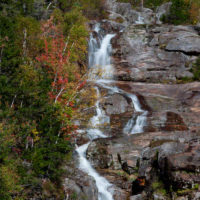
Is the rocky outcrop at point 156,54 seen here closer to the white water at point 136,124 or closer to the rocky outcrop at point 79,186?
the white water at point 136,124

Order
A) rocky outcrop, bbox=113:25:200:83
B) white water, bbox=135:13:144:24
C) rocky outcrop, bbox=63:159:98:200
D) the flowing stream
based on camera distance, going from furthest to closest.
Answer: white water, bbox=135:13:144:24 → rocky outcrop, bbox=113:25:200:83 → the flowing stream → rocky outcrop, bbox=63:159:98:200

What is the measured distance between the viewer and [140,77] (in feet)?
105

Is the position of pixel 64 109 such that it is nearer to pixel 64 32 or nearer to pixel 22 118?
pixel 22 118

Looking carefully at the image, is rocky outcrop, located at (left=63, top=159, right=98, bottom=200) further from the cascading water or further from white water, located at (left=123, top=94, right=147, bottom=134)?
white water, located at (left=123, top=94, right=147, bottom=134)

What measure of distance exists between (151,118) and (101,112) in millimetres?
Result: 4781

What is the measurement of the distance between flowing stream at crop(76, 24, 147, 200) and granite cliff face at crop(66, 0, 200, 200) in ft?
1.22

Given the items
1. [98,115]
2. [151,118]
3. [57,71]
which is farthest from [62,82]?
[151,118]

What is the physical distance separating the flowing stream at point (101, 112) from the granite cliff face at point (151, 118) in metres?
0.37

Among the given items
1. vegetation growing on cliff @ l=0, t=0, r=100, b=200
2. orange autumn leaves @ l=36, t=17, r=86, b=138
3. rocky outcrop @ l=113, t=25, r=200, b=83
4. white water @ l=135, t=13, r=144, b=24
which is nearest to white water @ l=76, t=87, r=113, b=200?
orange autumn leaves @ l=36, t=17, r=86, b=138

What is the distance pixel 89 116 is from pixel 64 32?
1082 centimetres

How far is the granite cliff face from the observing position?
41.1ft

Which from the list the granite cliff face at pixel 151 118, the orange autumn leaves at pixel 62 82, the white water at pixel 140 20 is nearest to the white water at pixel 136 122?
the granite cliff face at pixel 151 118

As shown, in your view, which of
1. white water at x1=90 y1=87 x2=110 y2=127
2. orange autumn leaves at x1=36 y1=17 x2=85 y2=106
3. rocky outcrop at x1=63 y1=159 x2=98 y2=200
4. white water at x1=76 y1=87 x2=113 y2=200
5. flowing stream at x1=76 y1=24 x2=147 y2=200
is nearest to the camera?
rocky outcrop at x1=63 y1=159 x2=98 y2=200

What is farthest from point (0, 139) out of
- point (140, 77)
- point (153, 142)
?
point (140, 77)
